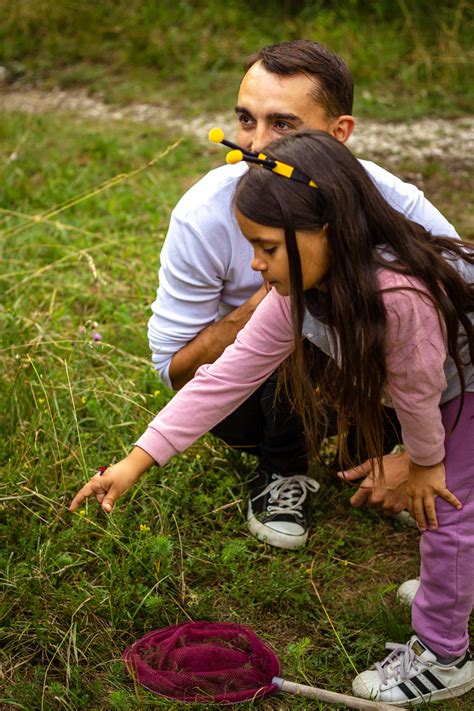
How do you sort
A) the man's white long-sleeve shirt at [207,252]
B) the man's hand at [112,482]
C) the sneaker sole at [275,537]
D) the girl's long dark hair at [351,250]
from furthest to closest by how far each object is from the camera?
the sneaker sole at [275,537] → the man's white long-sleeve shirt at [207,252] → the man's hand at [112,482] → the girl's long dark hair at [351,250]

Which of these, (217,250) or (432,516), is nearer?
(432,516)

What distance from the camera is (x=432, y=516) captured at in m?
2.03

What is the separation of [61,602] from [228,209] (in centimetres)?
108

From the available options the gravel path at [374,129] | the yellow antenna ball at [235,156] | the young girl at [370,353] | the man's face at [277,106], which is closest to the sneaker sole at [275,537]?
the young girl at [370,353]

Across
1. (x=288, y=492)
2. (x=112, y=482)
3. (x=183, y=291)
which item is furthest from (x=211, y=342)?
(x=112, y=482)

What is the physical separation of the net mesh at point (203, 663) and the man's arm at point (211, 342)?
0.72 m

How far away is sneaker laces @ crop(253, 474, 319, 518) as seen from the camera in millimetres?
2617

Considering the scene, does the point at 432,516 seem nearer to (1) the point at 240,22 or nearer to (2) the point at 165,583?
(2) the point at 165,583

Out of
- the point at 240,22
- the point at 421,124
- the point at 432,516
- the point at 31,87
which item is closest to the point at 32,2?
the point at 31,87

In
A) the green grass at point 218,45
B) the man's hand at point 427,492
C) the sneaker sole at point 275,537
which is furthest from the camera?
the green grass at point 218,45

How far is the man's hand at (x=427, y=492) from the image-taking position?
2.00 meters

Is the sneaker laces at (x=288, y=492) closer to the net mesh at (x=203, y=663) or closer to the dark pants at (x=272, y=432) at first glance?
the dark pants at (x=272, y=432)

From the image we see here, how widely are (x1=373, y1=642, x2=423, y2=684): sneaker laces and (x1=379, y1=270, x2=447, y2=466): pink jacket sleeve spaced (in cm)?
54

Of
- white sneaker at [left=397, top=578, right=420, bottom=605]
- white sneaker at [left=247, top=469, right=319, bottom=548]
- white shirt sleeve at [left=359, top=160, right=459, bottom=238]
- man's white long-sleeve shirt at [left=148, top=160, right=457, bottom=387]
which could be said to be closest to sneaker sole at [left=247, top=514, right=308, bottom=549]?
white sneaker at [left=247, top=469, right=319, bottom=548]
